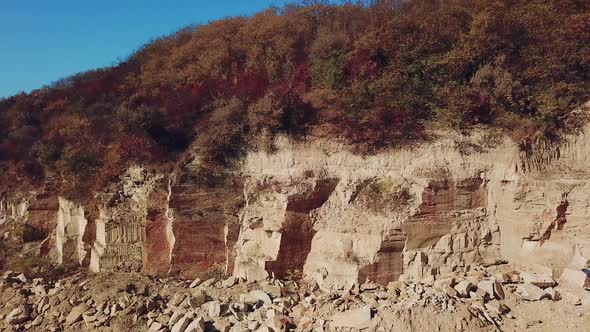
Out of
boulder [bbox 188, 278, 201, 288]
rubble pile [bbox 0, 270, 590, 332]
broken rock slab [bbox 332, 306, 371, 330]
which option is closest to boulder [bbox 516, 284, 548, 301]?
rubble pile [bbox 0, 270, 590, 332]

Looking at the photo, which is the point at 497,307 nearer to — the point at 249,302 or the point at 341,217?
the point at 341,217

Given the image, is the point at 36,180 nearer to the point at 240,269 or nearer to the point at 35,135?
the point at 35,135

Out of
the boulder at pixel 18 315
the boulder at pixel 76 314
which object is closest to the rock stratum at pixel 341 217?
the boulder at pixel 76 314

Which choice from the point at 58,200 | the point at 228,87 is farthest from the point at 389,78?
the point at 58,200

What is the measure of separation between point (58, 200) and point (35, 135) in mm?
3495

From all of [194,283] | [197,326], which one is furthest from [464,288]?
[194,283]

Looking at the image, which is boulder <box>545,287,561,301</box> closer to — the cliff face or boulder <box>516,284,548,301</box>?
boulder <box>516,284,548,301</box>

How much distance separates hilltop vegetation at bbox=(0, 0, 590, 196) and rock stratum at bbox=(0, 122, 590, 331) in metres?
0.63

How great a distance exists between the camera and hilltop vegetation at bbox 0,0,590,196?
10828 millimetres

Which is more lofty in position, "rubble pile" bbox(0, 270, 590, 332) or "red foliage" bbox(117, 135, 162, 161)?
"red foliage" bbox(117, 135, 162, 161)

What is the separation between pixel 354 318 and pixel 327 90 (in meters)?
7.17

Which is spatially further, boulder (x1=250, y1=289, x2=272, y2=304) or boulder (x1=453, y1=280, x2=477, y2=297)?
boulder (x1=250, y1=289, x2=272, y2=304)

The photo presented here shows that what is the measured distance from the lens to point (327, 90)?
13086mm

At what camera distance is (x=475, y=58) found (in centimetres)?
1162
